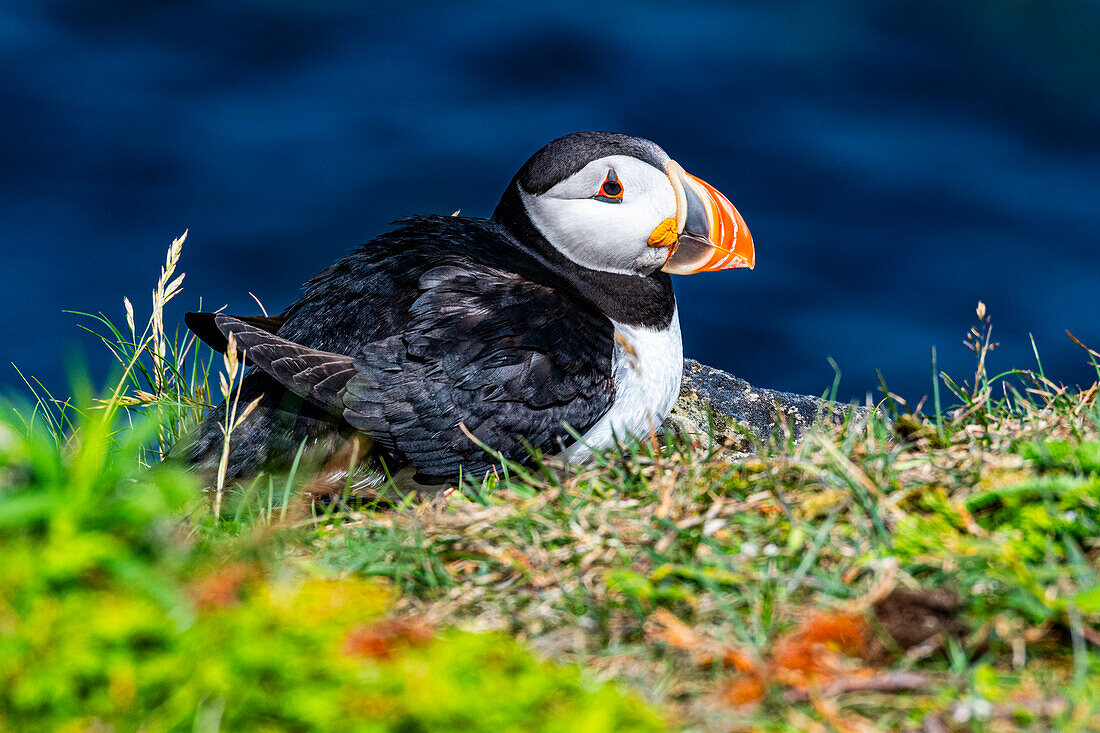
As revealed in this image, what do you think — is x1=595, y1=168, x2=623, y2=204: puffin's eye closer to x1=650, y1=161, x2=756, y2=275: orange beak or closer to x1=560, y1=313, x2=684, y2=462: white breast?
x1=650, y1=161, x2=756, y2=275: orange beak

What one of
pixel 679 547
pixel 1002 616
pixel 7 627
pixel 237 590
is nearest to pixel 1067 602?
pixel 1002 616

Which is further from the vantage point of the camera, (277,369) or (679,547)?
(277,369)

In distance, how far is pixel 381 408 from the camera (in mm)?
3709

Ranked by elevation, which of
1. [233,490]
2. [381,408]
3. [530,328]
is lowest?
[233,490]

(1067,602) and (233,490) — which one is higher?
(1067,602)

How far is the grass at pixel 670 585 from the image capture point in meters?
1.91

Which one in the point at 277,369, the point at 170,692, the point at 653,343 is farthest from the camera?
the point at 653,343

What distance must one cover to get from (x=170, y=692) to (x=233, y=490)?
74.4 inches

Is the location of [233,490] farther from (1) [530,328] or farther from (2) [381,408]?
(1) [530,328]

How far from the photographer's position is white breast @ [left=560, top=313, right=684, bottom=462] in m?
4.06

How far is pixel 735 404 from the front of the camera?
220 inches

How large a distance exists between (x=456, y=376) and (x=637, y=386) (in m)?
0.78

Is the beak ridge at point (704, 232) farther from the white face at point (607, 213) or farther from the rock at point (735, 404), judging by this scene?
the rock at point (735, 404)

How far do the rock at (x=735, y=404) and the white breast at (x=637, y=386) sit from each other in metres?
0.91
